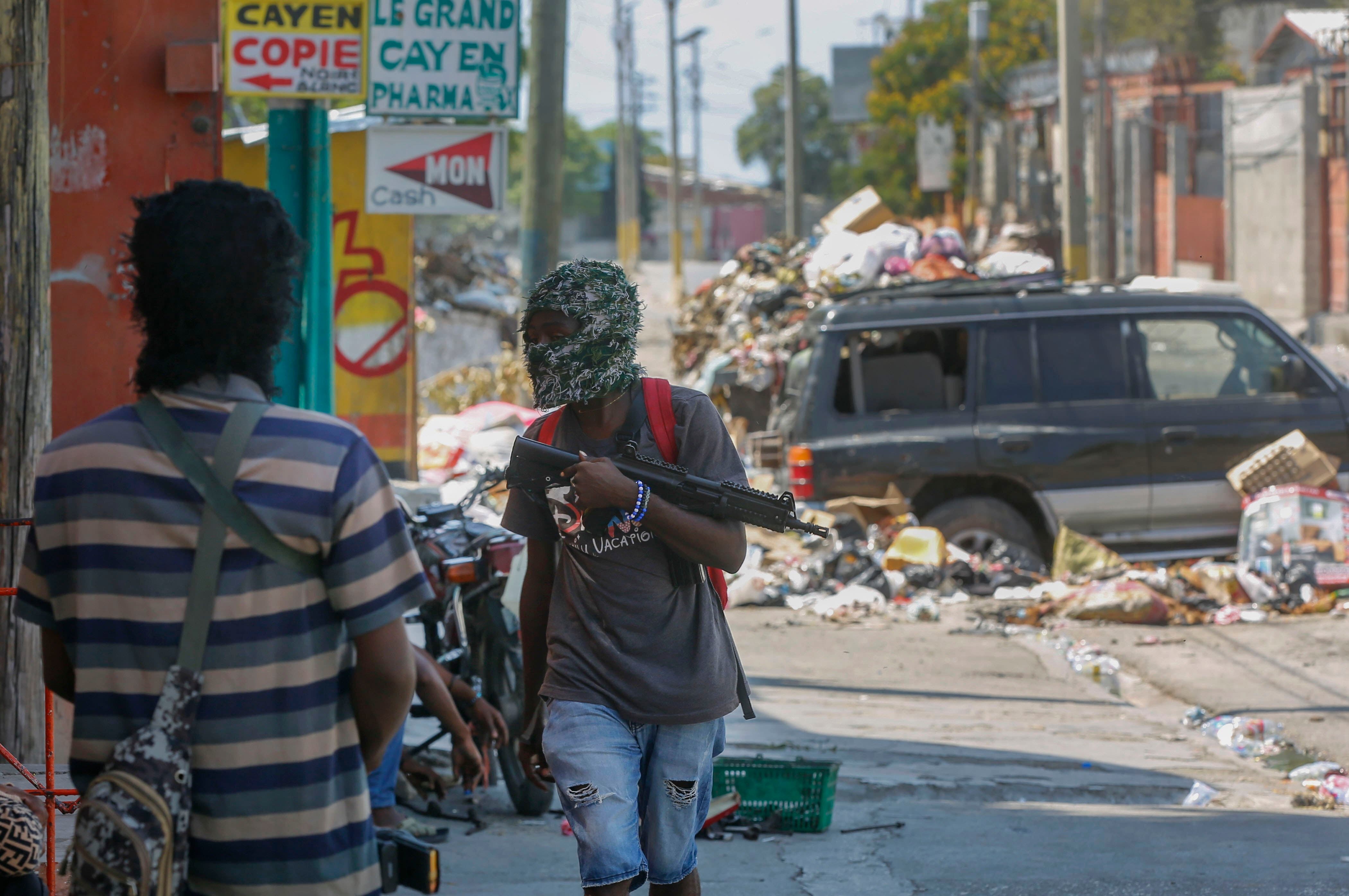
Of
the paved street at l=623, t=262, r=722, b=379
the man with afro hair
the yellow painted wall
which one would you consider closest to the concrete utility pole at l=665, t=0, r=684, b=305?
the paved street at l=623, t=262, r=722, b=379

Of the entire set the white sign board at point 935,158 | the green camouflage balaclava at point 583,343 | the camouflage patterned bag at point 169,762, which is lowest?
the camouflage patterned bag at point 169,762

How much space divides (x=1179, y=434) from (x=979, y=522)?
54.8 inches

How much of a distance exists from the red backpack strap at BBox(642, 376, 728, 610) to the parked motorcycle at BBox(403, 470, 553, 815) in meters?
2.17

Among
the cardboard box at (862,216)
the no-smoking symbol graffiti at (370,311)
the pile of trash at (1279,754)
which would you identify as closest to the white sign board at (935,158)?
the cardboard box at (862,216)

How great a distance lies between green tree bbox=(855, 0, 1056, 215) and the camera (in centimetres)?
4594

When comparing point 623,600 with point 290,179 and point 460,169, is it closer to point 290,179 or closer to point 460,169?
point 460,169

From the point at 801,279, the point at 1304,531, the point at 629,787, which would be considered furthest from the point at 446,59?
the point at 801,279

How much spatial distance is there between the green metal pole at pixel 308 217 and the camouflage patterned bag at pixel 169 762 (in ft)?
15.0

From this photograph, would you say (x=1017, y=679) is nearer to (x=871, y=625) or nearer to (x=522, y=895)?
(x=871, y=625)

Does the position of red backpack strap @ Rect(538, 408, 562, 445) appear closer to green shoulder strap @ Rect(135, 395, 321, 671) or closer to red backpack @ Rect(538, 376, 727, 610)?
red backpack @ Rect(538, 376, 727, 610)

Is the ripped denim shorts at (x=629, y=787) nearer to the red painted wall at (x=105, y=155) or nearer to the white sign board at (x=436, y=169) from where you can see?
the red painted wall at (x=105, y=155)

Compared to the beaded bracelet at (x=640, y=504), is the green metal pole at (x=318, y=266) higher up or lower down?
higher up

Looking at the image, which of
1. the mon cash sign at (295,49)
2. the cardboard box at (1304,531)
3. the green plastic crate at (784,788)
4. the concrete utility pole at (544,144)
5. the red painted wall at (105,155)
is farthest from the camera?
the cardboard box at (1304,531)

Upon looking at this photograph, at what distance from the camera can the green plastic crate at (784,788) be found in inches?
205
